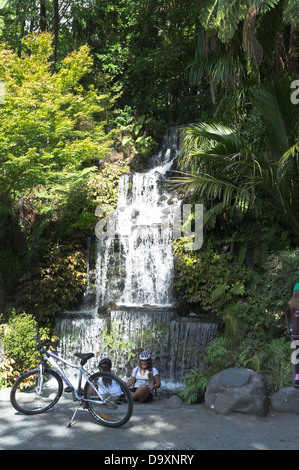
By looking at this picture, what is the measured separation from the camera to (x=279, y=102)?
10.2 meters

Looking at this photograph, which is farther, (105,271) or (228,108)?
(105,271)

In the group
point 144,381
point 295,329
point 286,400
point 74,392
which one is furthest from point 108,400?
point 295,329

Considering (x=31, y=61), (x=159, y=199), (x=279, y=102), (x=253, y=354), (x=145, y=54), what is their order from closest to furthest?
1. (x=253, y=354)
2. (x=279, y=102)
3. (x=31, y=61)
4. (x=159, y=199)
5. (x=145, y=54)

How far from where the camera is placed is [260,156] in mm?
9898

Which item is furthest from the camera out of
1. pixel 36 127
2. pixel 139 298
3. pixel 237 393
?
pixel 139 298

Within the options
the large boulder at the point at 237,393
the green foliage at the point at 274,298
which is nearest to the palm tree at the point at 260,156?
the green foliage at the point at 274,298

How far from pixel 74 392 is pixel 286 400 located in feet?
10.1

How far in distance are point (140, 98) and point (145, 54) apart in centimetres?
192

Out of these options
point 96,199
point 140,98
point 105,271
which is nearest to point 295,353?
point 105,271

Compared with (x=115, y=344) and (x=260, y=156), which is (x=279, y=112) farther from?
(x=115, y=344)

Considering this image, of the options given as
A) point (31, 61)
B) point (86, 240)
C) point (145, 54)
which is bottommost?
point (86, 240)

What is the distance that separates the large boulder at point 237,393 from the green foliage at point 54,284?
656 centimetres

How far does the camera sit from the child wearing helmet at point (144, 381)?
7.93m

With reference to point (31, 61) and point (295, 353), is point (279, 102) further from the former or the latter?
point (31, 61)
